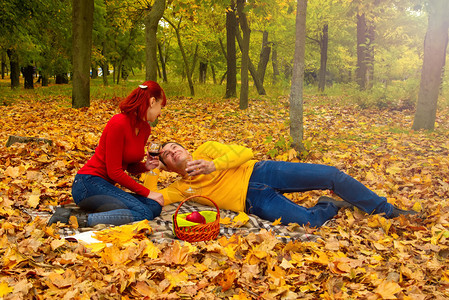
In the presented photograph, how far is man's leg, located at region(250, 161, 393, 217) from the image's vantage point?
3.65 m

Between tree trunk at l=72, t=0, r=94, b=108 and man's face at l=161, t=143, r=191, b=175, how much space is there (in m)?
8.33

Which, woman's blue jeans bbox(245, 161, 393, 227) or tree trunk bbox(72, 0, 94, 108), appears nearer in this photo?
woman's blue jeans bbox(245, 161, 393, 227)

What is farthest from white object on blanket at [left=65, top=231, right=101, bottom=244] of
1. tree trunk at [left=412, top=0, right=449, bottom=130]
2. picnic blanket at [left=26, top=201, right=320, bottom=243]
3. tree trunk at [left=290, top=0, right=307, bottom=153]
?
tree trunk at [left=412, top=0, right=449, bottom=130]

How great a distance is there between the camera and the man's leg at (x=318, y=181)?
144 inches

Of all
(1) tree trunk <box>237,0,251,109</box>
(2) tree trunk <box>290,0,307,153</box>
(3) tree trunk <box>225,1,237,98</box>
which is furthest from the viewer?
(3) tree trunk <box>225,1,237,98</box>

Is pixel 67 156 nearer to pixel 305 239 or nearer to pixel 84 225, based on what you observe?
pixel 84 225

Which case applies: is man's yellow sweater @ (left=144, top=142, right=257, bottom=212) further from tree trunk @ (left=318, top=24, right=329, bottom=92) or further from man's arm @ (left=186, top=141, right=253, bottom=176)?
tree trunk @ (left=318, top=24, right=329, bottom=92)

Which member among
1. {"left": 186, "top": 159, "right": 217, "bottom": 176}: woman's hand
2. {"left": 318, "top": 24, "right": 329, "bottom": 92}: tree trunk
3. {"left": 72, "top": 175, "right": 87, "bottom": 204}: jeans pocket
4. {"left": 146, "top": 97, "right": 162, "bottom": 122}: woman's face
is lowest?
{"left": 72, "top": 175, "right": 87, "bottom": 204}: jeans pocket

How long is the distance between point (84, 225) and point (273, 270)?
1927 millimetres

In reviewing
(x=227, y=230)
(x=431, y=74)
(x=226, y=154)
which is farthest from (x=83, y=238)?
(x=431, y=74)

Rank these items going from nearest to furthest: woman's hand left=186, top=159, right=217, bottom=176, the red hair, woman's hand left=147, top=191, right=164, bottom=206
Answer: woman's hand left=186, top=159, right=217, bottom=176 < the red hair < woman's hand left=147, top=191, right=164, bottom=206

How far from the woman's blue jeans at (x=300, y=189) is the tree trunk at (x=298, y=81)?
272cm

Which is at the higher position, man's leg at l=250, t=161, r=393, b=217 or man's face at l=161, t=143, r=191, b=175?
man's face at l=161, t=143, r=191, b=175

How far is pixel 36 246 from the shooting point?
2.84 m
